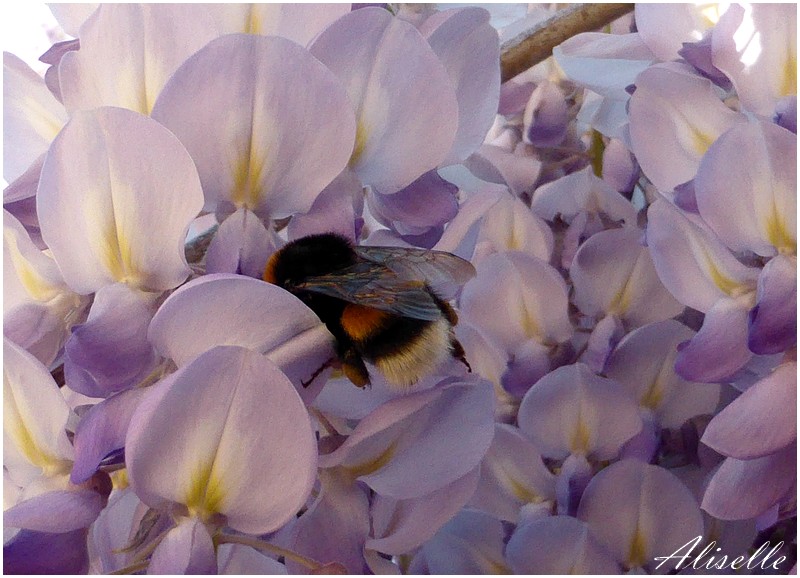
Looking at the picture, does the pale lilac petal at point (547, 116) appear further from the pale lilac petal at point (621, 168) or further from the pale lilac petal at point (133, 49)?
the pale lilac petal at point (133, 49)

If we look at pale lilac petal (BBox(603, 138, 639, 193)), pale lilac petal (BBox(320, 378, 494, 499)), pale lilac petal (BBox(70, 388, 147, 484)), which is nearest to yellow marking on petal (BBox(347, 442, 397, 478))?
pale lilac petal (BBox(320, 378, 494, 499))

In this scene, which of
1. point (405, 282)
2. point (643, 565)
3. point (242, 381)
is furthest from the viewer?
point (643, 565)

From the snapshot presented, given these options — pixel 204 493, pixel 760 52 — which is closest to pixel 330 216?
pixel 204 493

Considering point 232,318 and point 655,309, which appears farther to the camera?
point 655,309

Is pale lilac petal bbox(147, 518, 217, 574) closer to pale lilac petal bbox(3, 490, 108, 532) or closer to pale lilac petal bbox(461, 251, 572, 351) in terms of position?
pale lilac petal bbox(3, 490, 108, 532)

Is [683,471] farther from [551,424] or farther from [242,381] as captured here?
[242,381]

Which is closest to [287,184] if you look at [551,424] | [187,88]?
[187,88]
